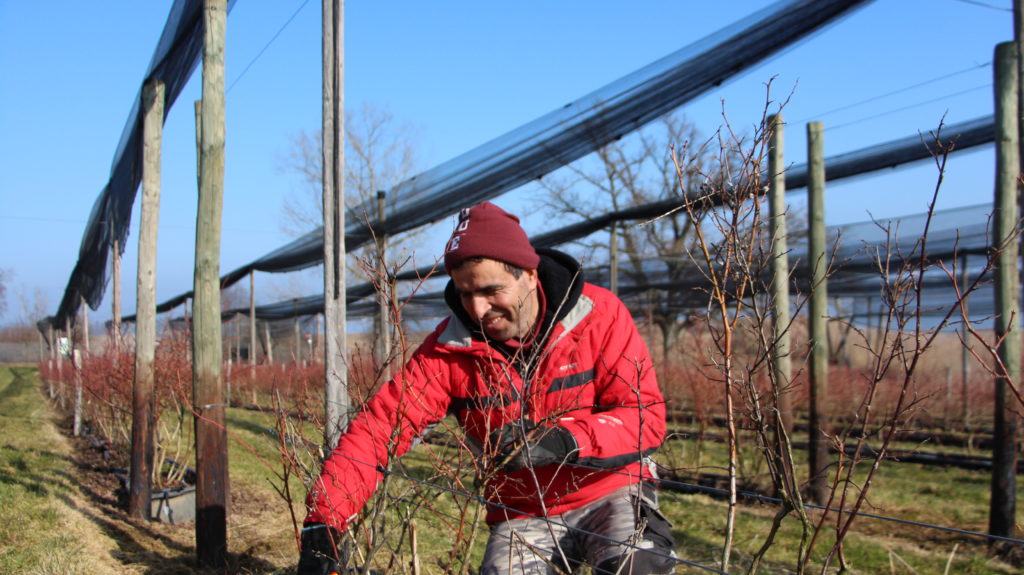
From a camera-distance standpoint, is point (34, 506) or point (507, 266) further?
point (34, 506)

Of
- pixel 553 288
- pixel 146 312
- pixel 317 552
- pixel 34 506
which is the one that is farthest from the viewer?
pixel 146 312

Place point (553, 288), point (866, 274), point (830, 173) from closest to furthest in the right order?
point (553, 288) → point (830, 173) → point (866, 274)

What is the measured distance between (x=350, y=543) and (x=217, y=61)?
11.5 ft

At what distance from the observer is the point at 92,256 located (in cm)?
1505

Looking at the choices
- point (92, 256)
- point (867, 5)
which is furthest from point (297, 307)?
point (867, 5)

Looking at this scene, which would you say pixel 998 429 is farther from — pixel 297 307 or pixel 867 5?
pixel 297 307

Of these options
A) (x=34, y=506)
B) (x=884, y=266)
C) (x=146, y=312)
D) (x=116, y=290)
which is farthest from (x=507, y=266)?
(x=116, y=290)

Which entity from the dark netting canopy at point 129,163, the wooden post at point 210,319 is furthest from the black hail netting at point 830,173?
the dark netting canopy at point 129,163

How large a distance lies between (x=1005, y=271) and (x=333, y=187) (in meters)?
4.71

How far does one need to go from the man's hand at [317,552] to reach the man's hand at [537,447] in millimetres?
591

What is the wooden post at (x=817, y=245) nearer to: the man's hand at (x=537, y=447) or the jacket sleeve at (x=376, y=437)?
the jacket sleeve at (x=376, y=437)

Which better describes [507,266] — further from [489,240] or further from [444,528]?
[444,528]

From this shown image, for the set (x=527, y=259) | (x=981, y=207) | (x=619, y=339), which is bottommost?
(x=619, y=339)

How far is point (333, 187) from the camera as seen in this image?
5836mm
